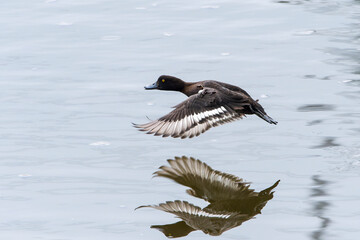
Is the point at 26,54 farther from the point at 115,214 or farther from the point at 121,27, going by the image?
the point at 115,214

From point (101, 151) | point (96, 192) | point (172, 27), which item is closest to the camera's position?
point (96, 192)

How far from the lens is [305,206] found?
571cm

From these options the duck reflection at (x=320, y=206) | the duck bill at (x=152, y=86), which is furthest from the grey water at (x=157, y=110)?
the duck bill at (x=152, y=86)

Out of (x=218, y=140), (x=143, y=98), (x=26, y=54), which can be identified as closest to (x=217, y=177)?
(x=218, y=140)

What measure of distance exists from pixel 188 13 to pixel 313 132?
455cm

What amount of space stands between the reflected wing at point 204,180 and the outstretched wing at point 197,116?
31 centimetres

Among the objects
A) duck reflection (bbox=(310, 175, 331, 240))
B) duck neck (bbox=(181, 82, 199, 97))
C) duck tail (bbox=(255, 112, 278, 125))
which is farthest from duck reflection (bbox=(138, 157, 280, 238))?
duck neck (bbox=(181, 82, 199, 97))

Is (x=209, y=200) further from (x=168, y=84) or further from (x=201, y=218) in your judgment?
(x=168, y=84)

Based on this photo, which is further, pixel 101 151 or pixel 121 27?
pixel 121 27

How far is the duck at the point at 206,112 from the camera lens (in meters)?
6.93

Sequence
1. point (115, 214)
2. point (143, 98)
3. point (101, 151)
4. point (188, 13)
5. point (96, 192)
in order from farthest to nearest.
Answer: point (188, 13), point (143, 98), point (101, 151), point (96, 192), point (115, 214)

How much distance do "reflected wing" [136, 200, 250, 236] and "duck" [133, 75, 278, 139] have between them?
43.6 inches

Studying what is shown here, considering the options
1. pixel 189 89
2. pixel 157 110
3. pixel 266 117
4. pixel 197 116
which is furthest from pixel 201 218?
pixel 189 89

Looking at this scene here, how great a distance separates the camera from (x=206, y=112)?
23.6 feet
